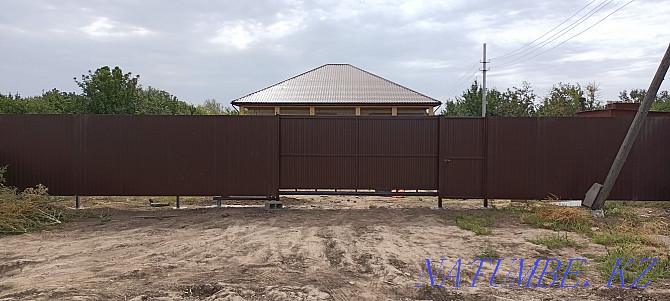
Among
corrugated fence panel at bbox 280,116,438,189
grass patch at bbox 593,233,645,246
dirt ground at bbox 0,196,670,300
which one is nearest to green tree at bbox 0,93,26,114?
dirt ground at bbox 0,196,670,300

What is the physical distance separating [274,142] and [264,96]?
15418mm

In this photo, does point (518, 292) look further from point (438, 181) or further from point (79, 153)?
point (79, 153)

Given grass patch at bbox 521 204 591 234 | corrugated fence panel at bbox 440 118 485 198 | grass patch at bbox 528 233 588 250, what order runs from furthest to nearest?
corrugated fence panel at bbox 440 118 485 198
grass patch at bbox 521 204 591 234
grass patch at bbox 528 233 588 250

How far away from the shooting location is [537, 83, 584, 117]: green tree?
30797 mm

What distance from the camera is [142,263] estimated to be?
18.2ft

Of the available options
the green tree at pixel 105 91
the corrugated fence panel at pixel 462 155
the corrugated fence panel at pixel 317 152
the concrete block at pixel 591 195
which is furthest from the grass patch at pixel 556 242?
the green tree at pixel 105 91

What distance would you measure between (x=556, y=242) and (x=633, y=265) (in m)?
1.21

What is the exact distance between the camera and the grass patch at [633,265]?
493 centimetres

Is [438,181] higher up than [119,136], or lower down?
lower down

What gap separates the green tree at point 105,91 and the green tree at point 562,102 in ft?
87.7

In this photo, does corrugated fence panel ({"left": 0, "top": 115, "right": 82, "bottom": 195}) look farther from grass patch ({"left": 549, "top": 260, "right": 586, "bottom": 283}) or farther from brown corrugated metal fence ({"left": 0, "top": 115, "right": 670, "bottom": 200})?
grass patch ({"left": 549, "top": 260, "right": 586, "bottom": 283})

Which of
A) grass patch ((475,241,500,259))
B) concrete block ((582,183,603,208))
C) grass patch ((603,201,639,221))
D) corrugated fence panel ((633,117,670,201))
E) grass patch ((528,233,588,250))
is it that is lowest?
grass patch ((475,241,500,259))

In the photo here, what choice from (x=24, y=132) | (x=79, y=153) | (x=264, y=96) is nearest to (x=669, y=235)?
(x=79, y=153)

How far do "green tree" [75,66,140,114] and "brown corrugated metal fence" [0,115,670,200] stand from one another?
7.86 metres
